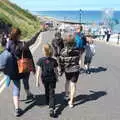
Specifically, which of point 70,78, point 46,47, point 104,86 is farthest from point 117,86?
point 46,47

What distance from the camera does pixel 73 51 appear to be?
40.1 feet

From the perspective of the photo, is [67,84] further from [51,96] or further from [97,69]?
[97,69]

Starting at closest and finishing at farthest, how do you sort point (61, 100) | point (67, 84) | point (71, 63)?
point (71, 63)
point (67, 84)
point (61, 100)

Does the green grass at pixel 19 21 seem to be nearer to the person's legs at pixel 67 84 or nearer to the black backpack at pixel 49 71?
the person's legs at pixel 67 84

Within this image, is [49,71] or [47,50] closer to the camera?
[47,50]

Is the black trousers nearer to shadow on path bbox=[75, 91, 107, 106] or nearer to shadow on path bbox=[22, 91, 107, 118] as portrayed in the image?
shadow on path bbox=[22, 91, 107, 118]

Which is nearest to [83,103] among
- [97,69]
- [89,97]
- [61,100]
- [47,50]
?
[61,100]

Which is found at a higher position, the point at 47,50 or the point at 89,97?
the point at 47,50

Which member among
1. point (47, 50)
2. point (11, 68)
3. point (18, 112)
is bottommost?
point (18, 112)

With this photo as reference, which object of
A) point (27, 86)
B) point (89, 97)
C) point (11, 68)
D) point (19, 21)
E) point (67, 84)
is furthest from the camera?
point (19, 21)

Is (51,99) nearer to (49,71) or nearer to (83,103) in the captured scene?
(49,71)

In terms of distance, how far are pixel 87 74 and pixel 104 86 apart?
135 inches

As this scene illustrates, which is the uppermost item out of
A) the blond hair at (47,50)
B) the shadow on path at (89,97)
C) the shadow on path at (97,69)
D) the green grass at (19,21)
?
the blond hair at (47,50)

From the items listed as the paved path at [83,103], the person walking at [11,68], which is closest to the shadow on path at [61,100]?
the paved path at [83,103]
